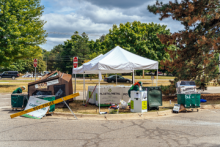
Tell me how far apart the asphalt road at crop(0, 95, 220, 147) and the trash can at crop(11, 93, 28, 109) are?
1618 mm

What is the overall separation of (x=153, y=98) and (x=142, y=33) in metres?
30.5

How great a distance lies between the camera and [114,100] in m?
12.1

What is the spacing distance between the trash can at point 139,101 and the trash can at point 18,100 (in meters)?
5.46

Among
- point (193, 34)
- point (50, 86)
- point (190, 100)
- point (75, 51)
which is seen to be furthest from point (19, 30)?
point (75, 51)

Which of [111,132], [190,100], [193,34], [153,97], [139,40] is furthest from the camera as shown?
[139,40]

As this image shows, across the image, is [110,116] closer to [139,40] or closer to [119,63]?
[119,63]

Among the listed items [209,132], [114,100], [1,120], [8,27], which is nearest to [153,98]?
[114,100]

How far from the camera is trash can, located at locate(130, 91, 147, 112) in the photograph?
998 cm

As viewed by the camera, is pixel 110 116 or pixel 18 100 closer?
pixel 110 116

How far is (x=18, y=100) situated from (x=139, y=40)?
101 ft

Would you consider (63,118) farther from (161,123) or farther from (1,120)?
(161,123)

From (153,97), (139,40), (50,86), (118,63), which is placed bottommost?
(153,97)

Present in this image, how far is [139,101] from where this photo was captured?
32.8 ft

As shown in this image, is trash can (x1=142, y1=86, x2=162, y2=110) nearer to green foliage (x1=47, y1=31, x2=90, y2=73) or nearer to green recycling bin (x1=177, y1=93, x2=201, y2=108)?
green recycling bin (x1=177, y1=93, x2=201, y2=108)
